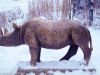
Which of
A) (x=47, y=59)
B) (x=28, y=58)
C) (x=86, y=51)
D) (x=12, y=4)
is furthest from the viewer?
(x=12, y=4)

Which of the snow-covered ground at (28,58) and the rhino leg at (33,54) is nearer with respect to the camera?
the rhino leg at (33,54)

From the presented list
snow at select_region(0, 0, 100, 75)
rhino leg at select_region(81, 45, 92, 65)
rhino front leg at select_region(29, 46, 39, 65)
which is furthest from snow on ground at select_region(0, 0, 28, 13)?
rhino leg at select_region(81, 45, 92, 65)

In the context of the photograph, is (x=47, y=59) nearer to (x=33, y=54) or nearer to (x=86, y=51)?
(x=33, y=54)

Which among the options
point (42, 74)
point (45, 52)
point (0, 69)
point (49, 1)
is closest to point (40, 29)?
point (42, 74)

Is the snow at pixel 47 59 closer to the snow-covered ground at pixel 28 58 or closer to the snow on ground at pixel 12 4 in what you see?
the snow-covered ground at pixel 28 58

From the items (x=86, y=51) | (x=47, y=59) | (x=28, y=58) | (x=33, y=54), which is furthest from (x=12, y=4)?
(x=86, y=51)

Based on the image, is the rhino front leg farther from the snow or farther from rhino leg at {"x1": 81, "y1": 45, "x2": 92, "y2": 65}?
rhino leg at {"x1": 81, "y1": 45, "x2": 92, "y2": 65}

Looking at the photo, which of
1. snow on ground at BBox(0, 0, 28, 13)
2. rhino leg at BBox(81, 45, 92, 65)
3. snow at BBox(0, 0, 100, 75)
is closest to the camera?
rhino leg at BBox(81, 45, 92, 65)

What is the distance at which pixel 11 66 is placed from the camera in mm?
4184

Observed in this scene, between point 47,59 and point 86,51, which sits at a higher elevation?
point 86,51

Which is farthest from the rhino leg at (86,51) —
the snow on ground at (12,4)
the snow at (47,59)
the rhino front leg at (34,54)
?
the snow on ground at (12,4)

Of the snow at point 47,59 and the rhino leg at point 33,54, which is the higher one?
the rhino leg at point 33,54

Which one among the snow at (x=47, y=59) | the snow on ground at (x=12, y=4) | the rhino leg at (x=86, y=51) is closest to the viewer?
the rhino leg at (x=86, y=51)

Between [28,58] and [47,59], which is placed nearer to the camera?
[47,59]
